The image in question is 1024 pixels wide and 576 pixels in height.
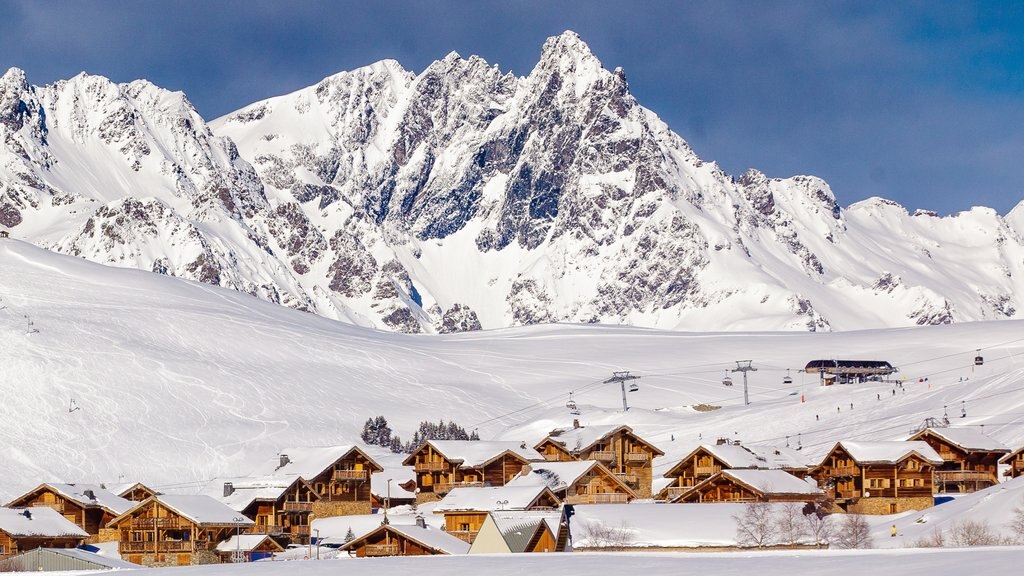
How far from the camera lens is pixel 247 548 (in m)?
91.7

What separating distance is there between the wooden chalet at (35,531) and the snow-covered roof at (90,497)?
5625 mm

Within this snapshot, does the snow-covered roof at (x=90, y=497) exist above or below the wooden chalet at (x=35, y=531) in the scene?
above

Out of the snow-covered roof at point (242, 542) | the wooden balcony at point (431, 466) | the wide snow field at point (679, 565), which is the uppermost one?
the wooden balcony at point (431, 466)

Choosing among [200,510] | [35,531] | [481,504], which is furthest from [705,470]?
[35,531]

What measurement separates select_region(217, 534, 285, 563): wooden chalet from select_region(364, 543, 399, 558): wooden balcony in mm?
13470

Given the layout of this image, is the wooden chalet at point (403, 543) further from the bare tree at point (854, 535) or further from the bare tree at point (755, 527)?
the bare tree at point (854, 535)

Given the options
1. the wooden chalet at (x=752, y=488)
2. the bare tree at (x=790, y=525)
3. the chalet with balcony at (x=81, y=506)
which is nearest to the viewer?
the bare tree at (x=790, y=525)

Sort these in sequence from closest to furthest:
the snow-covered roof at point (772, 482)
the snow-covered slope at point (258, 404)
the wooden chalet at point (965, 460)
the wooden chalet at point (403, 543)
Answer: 1. the wooden chalet at point (403, 543)
2. the snow-covered roof at point (772, 482)
3. the wooden chalet at point (965, 460)
4. the snow-covered slope at point (258, 404)

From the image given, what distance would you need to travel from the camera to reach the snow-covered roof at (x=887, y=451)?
333 feet

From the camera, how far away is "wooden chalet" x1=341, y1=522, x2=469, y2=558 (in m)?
77.1

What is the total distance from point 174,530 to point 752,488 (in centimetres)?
3146

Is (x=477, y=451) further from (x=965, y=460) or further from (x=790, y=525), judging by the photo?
(x=790, y=525)

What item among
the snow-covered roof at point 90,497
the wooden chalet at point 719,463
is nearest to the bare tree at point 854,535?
the wooden chalet at point 719,463

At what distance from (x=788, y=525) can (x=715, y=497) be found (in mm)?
14425
